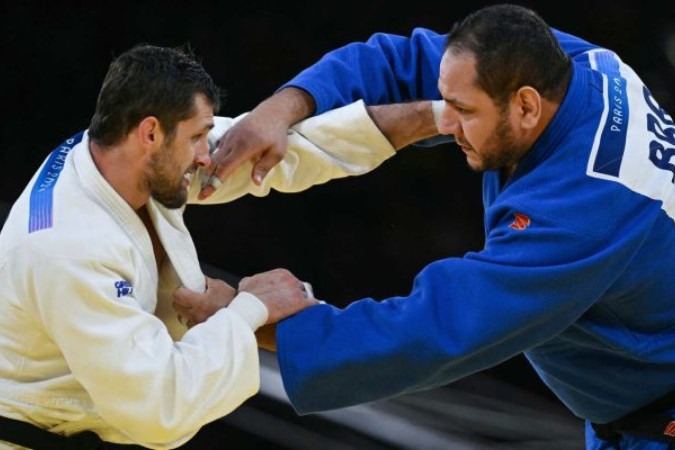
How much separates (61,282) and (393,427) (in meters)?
2.15

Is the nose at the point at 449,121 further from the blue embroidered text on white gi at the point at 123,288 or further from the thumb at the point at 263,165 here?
the blue embroidered text on white gi at the point at 123,288

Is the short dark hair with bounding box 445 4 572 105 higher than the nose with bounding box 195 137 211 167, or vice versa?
the short dark hair with bounding box 445 4 572 105

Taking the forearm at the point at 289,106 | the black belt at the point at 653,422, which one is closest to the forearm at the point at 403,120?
the forearm at the point at 289,106

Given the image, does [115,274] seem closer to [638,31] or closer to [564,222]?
[564,222]

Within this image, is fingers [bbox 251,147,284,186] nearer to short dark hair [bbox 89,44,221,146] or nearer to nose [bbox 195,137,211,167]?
nose [bbox 195,137,211,167]

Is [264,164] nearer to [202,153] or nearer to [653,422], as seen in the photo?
[202,153]

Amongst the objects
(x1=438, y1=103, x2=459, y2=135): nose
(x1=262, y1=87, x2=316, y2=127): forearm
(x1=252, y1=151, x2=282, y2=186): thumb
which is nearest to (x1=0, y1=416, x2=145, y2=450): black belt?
(x1=252, y1=151, x2=282, y2=186): thumb

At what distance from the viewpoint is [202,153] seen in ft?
9.27

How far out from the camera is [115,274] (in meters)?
2.63

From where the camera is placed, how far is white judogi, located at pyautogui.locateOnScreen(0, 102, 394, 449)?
256 centimetres

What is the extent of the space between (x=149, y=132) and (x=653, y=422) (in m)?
1.24

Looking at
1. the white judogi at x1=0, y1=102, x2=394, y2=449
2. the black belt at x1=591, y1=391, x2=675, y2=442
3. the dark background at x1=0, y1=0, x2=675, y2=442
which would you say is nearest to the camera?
the white judogi at x1=0, y1=102, x2=394, y2=449

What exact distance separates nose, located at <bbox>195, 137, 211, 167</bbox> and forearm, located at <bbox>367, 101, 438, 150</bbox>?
20.5 inches

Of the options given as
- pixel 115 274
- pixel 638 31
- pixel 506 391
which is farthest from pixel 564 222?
pixel 506 391
